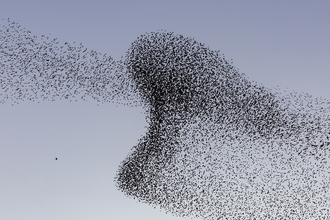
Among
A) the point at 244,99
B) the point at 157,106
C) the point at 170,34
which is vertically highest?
the point at 170,34

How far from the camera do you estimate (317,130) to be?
47.9 feet

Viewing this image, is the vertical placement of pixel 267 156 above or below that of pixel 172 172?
above

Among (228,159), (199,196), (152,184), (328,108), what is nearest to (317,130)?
(328,108)

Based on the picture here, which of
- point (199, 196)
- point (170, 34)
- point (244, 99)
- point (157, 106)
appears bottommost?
point (199, 196)

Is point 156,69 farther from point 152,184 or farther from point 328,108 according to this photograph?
point 328,108

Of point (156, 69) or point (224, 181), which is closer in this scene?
point (224, 181)

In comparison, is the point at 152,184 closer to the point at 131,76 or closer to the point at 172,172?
the point at 172,172

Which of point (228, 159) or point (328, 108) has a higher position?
point (328, 108)

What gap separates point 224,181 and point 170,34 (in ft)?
17.3

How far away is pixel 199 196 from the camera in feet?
46.2

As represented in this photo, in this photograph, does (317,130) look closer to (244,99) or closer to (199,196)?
(244,99)

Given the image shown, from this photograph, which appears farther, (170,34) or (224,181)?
(170,34)

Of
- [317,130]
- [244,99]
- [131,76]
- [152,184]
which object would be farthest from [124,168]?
[317,130]

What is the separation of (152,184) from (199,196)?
1.57 meters
